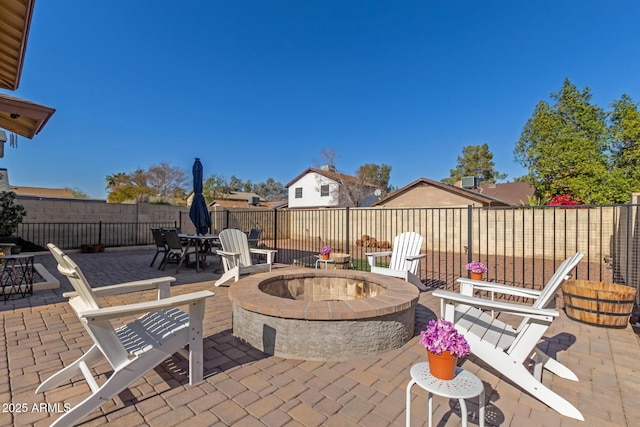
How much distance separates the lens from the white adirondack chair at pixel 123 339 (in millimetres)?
1689

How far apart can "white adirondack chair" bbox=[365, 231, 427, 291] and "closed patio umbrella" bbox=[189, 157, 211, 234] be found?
4.48m

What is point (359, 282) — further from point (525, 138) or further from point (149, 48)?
point (525, 138)

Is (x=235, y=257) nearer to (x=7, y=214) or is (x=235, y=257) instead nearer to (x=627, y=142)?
(x=7, y=214)

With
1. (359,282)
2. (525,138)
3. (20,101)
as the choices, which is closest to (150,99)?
(20,101)

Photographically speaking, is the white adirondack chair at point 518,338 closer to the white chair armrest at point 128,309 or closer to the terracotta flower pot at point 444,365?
the terracotta flower pot at point 444,365

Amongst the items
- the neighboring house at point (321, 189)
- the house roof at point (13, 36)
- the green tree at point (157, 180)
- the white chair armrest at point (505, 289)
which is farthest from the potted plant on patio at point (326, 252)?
the green tree at point (157, 180)

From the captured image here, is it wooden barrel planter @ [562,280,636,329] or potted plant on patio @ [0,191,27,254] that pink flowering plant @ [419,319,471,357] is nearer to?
wooden barrel planter @ [562,280,636,329]

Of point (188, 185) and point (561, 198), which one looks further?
point (188, 185)

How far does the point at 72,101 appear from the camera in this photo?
40.1 feet

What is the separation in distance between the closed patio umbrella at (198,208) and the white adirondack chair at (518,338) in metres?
6.41

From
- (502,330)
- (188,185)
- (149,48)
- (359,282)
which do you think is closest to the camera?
(502,330)

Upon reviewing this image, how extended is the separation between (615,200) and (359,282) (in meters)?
13.0

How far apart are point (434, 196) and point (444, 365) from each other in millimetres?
15134

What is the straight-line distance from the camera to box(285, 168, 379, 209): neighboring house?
84.6 ft
